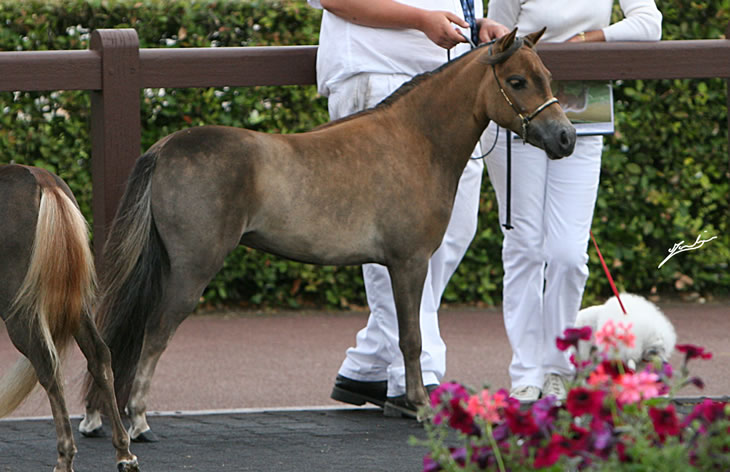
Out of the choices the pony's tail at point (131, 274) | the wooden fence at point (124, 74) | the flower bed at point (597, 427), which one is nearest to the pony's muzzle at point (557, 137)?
the wooden fence at point (124, 74)

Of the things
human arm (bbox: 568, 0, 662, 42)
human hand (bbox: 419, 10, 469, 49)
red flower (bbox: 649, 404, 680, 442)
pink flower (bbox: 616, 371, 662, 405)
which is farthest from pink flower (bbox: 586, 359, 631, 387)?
human arm (bbox: 568, 0, 662, 42)

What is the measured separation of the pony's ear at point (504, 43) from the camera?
4.95m

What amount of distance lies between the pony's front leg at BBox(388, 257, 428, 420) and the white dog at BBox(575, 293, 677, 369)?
0.82 m

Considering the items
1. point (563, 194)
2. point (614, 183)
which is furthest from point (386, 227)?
point (614, 183)

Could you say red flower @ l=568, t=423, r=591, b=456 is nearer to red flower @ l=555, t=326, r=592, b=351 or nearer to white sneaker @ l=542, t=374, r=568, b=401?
red flower @ l=555, t=326, r=592, b=351

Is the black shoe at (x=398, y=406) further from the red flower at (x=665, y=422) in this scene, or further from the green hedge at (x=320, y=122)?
the green hedge at (x=320, y=122)

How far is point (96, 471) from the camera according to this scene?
4398mm

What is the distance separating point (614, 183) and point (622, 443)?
A: 6.80m

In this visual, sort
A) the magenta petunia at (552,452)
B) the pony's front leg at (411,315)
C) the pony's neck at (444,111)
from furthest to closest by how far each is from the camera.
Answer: the pony's neck at (444,111) → the pony's front leg at (411,315) → the magenta petunia at (552,452)

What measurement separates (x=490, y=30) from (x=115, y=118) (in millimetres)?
1672

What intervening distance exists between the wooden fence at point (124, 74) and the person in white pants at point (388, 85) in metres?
0.25

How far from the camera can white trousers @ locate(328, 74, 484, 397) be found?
542cm

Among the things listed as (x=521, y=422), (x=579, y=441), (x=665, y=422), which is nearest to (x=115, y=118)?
(x=521, y=422)

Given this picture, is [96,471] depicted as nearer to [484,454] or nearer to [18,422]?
[18,422]
